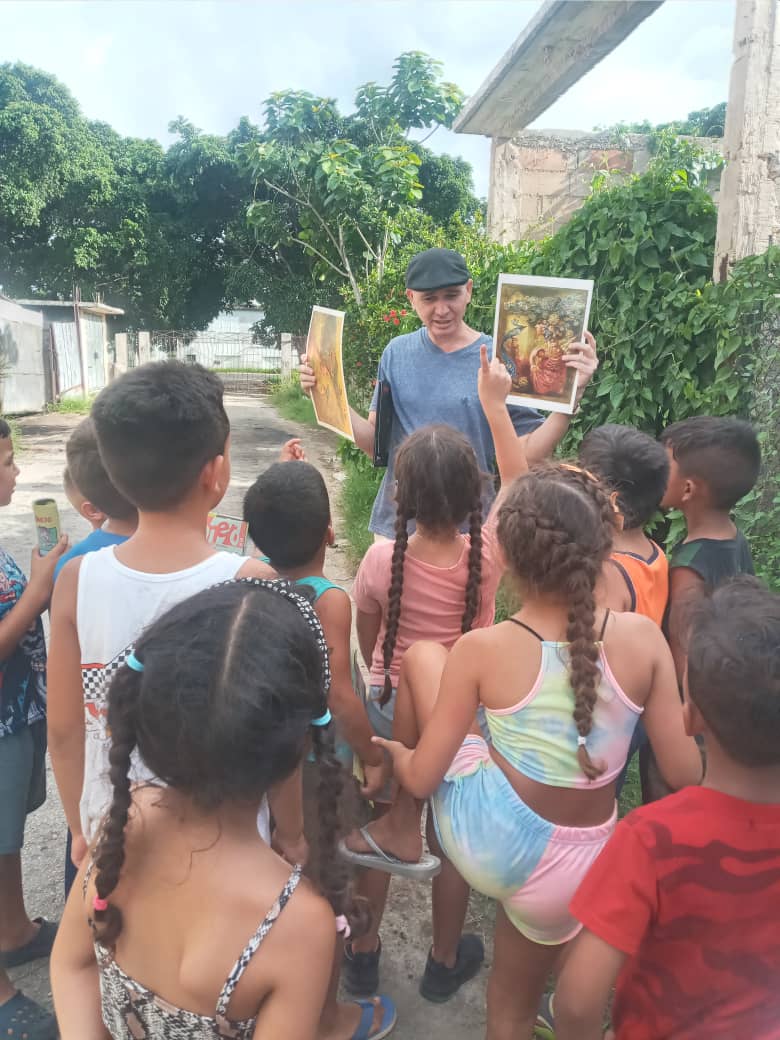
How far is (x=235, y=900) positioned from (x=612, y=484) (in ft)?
4.68

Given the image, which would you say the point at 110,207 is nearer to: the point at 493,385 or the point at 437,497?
the point at 493,385

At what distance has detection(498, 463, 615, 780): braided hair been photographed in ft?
4.52

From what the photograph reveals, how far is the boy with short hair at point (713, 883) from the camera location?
1080 mm

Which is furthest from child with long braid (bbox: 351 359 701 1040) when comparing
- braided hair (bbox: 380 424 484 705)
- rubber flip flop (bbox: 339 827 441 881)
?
braided hair (bbox: 380 424 484 705)

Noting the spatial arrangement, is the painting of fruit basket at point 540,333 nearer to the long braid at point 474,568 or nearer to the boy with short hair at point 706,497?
the boy with short hair at point 706,497

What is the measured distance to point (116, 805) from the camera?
1.05 m

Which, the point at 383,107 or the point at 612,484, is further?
the point at 383,107

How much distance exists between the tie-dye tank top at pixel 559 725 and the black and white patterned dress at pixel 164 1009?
537 mm

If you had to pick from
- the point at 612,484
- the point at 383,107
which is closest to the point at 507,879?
the point at 612,484

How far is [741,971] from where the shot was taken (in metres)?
1.09

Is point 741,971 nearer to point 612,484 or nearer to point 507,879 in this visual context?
point 507,879

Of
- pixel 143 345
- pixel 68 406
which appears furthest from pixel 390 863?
pixel 143 345

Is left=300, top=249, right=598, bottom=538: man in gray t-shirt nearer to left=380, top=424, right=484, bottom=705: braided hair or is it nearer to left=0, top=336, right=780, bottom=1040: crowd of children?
left=0, top=336, right=780, bottom=1040: crowd of children

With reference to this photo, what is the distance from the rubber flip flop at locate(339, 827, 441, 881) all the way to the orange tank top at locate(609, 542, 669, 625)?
31.2 inches
